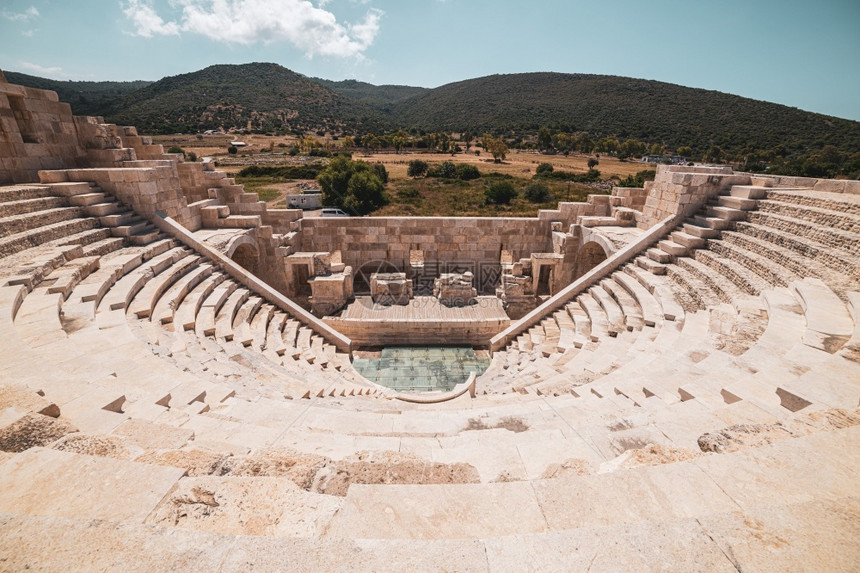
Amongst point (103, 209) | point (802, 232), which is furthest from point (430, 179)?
point (802, 232)

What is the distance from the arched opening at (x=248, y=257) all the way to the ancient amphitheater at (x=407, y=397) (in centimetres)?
44

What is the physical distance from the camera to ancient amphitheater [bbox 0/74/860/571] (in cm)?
176

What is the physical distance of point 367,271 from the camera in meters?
12.6

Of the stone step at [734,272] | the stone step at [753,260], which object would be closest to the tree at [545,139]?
the stone step at [753,260]

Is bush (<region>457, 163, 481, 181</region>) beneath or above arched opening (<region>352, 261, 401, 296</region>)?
above

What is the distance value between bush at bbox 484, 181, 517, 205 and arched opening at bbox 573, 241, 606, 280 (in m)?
20.6

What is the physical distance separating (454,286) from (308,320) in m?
4.33

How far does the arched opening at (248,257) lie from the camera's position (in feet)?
37.8

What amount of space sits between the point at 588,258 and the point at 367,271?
283 inches

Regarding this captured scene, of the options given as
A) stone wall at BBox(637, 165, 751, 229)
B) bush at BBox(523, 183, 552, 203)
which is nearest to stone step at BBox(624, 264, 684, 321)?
stone wall at BBox(637, 165, 751, 229)

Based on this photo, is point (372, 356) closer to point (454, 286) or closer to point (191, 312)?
point (454, 286)

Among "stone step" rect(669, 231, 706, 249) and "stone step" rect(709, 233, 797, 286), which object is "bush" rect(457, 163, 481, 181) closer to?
"stone step" rect(669, 231, 706, 249)

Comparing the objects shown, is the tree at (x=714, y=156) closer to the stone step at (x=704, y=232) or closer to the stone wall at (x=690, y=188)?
the stone wall at (x=690, y=188)

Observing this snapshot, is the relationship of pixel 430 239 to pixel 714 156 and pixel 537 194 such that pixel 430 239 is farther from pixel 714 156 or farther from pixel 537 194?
pixel 714 156
